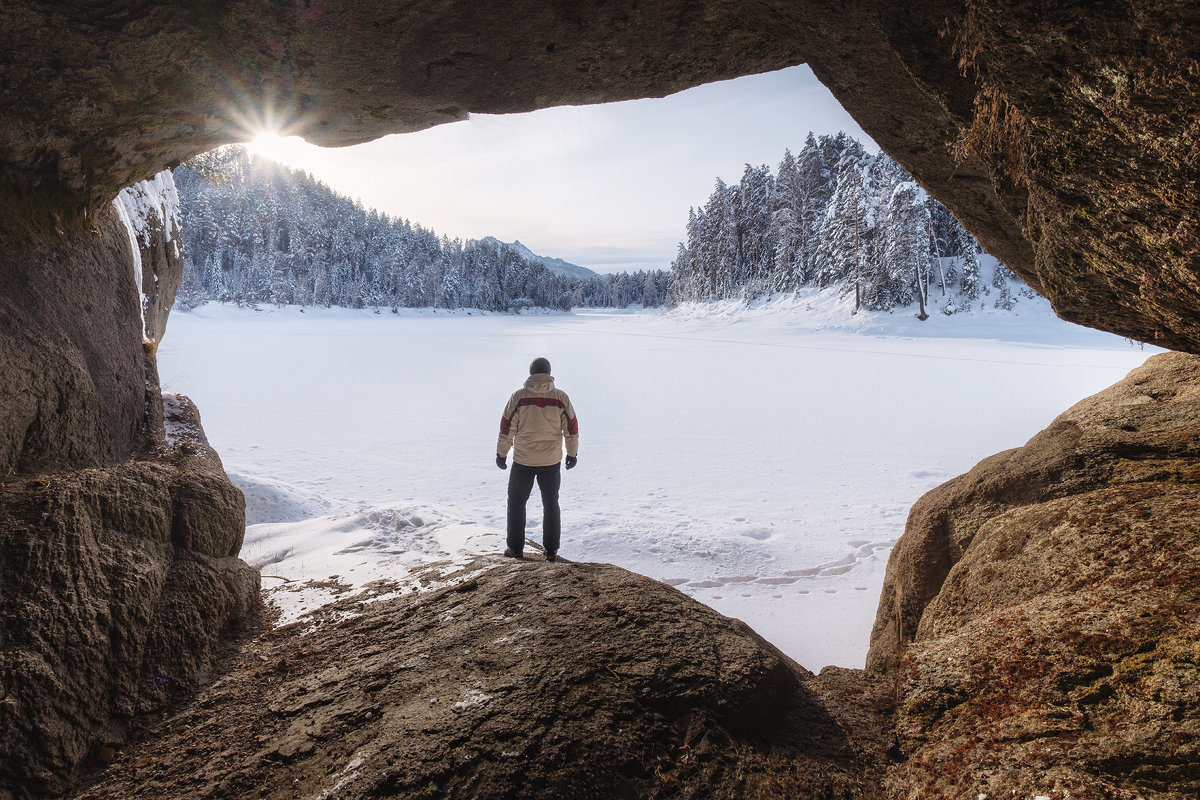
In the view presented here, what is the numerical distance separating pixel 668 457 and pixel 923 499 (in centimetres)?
574

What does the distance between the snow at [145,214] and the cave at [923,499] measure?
42 cm

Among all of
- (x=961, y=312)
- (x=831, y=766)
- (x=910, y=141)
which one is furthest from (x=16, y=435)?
(x=961, y=312)

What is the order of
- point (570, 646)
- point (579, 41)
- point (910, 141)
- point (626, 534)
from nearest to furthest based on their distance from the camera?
point (570, 646) < point (579, 41) < point (910, 141) < point (626, 534)

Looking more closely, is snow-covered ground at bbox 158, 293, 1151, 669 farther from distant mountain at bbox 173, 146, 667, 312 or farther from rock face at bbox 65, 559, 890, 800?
distant mountain at bbox 173, 146, 667, 312

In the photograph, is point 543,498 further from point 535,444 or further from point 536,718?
point 536,718

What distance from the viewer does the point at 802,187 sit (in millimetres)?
51625

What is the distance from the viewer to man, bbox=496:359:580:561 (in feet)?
18.9

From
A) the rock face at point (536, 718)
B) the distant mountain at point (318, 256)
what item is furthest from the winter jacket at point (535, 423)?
the distant mountain at point (318, 256)

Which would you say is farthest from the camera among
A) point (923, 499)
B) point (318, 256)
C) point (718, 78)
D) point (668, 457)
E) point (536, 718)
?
point (318, 256)

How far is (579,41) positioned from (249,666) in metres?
4.63

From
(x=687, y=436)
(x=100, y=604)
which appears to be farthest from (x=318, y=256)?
(x=100, y=604)

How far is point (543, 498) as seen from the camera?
584 centimetres

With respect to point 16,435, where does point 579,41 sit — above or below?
above

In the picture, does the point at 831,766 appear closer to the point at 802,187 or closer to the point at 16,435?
the point at 16,435
